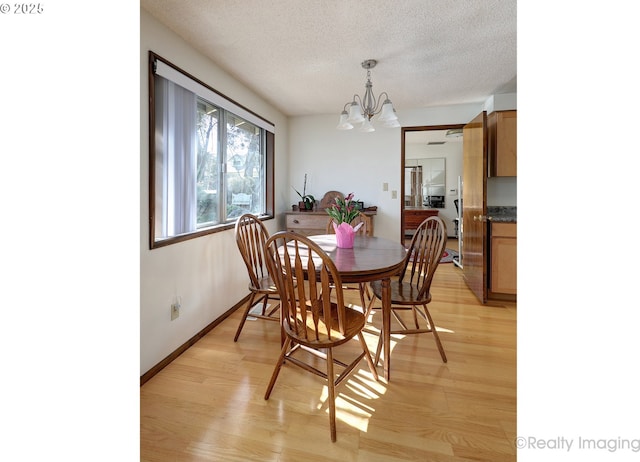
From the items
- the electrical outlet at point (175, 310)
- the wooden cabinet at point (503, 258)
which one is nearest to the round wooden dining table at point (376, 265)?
the electrical outlet at point (175, 310)

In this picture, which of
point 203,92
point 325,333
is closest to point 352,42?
point 203,92

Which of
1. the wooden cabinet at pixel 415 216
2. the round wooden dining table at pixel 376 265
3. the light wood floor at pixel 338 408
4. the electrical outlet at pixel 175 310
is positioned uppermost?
the wooden cabinet at pixel 415 216

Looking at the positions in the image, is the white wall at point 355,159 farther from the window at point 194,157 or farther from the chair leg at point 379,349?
the chair leg at point 379,349

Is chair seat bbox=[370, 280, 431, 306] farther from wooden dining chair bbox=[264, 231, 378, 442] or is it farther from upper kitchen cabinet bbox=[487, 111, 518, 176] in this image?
upper kitchen cabinet bbox=[487, 111, 518, 176]

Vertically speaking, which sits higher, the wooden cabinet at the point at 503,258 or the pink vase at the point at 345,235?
the pink vase at the point at 345,235

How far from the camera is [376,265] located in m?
1.75

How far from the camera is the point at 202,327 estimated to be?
2.48 metres

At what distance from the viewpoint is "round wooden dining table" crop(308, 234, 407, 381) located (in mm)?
1654

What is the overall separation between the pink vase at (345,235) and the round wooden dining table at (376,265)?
48 millimetres

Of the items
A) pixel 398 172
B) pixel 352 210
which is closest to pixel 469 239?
pixel 398 172

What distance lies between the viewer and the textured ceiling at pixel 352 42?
74.6 inches

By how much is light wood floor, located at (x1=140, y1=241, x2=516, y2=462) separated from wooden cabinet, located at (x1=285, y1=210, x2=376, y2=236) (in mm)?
1858

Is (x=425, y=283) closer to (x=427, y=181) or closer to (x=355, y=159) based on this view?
(x=355, y=159)
